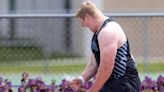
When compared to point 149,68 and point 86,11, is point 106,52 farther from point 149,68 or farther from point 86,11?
point 149,68

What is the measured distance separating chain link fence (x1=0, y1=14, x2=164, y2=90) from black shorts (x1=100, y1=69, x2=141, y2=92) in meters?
3.10

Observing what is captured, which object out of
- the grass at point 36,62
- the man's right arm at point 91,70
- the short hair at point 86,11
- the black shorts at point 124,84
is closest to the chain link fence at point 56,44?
the grass at point 36,62

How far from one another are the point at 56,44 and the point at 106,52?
3.64 metres

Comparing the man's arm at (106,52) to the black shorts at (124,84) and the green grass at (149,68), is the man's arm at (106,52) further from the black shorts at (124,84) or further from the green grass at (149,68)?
the green grass at (149,68)

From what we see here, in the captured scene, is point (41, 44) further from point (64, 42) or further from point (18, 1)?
point (18, 1)

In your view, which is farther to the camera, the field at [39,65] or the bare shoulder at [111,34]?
the field at [39,65]

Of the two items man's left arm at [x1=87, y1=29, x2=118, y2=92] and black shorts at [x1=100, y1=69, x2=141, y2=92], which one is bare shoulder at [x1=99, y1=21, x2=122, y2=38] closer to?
man's left arm at [x1=87, y1=29, x2=118, y2=92]

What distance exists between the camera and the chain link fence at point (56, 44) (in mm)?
9727

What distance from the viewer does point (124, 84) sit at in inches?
258

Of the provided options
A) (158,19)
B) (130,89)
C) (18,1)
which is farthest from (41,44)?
(18,1)

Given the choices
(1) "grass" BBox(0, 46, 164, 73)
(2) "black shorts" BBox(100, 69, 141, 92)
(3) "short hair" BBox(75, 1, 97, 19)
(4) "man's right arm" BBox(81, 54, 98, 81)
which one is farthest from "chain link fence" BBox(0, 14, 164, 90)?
(3) "short hair" BBox(75, 1, 97, 19)

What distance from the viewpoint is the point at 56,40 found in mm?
9836

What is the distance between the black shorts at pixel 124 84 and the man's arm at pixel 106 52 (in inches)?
8.0

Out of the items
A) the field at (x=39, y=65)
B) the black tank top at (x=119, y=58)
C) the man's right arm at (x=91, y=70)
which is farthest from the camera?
the field at (x=39, y=65)
